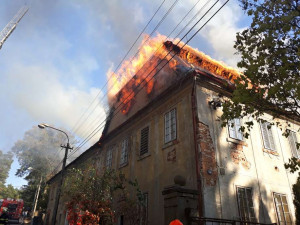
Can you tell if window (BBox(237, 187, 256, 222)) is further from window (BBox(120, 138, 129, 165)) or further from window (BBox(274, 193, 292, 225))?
window (BBox(120, 138, 129, 165))

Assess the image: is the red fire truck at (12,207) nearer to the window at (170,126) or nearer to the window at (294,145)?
the window at (170,126)

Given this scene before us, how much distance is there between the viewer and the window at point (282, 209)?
10516mm

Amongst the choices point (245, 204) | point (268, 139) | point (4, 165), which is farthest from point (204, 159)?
point (4, 165)

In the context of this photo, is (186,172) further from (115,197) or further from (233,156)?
(115,197)

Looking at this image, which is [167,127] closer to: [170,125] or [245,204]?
[170,125]

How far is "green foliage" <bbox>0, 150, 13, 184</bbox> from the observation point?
85062 millimetres

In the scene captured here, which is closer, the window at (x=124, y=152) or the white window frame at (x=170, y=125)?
the white window frame at (x=170, y=125)

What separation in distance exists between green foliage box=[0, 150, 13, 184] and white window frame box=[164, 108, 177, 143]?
89.3 metres

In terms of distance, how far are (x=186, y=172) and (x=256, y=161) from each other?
11.9ft

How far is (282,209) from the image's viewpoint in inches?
428

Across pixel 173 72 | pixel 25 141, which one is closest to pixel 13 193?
pixel 25 141

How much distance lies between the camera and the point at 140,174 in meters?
12.8

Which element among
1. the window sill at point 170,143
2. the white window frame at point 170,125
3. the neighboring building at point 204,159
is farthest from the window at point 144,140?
the window sill at point 170,143

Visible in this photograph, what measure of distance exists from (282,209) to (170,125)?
631cm
